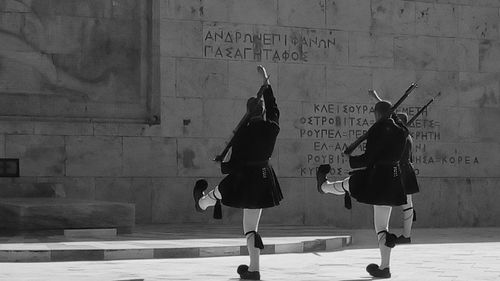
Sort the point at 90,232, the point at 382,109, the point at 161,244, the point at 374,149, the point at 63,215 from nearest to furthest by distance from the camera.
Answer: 1. the point at 374,149
2. the point at 382,109
3. the point at 161,244
4. the point at 63,215
5. the point at 90,232

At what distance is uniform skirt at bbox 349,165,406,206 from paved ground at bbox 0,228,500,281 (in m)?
0.72

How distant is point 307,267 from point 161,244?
230 centimetres

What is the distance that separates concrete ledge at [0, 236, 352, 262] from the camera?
37.1ft

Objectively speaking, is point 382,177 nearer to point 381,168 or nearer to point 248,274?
point 381,168

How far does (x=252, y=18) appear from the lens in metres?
17.4

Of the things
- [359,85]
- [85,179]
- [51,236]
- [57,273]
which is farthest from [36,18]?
[57,273]

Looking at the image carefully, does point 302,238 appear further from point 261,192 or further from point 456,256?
point 261,192

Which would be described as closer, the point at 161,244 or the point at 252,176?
the point at 252,176

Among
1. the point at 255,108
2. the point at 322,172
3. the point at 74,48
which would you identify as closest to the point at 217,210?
the point at 255,108

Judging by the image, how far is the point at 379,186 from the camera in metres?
9.84

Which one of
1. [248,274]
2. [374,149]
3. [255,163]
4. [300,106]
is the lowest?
[248,274]

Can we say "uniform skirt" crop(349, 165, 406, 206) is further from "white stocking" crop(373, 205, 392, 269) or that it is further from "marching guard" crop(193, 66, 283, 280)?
"marching guard" crop(193, 66, 283, 280)

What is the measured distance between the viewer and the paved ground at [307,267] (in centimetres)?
965

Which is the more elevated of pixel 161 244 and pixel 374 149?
pixel 374 149
